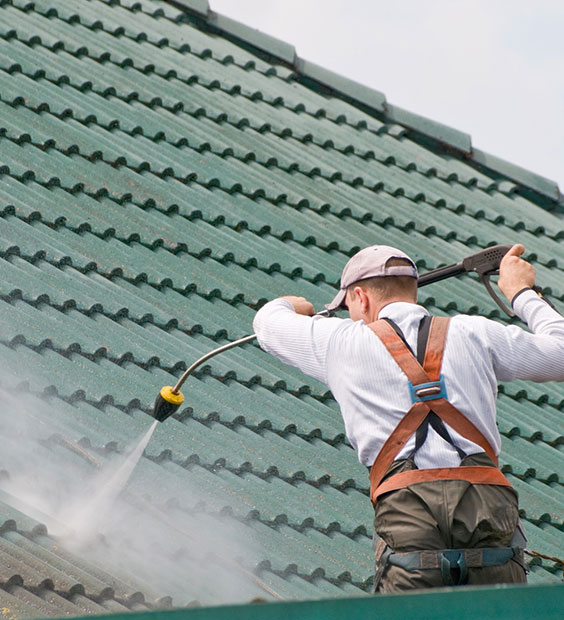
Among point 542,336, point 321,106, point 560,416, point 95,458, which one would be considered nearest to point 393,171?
point 321,106

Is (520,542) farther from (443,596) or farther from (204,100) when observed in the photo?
(204,100)

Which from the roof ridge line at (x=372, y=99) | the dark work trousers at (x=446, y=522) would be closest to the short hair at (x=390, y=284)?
the dark work trousers at (x=446, y=522)

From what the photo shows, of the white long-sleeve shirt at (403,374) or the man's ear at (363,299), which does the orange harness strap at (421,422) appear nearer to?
the white long-sleeve shirt at (403,374)

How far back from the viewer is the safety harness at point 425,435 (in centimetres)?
331

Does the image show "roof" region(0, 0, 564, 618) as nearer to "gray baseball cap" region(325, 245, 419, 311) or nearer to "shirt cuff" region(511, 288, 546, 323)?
"shirt cuff" region(511, 288, 546, 323)

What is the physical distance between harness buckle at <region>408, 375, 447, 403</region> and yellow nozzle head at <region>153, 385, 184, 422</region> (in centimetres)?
136

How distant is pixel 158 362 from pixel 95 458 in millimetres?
812

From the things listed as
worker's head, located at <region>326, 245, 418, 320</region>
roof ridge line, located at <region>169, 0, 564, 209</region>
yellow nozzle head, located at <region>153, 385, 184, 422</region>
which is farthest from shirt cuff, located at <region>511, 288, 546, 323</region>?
roof ridge line, located at <region>169, 0, 564, 209</region>

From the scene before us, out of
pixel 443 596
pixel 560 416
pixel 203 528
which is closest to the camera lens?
pixel 443 596

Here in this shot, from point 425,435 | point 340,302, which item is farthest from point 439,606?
point 340,302

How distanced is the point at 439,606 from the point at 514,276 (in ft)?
5.25

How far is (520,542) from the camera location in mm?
3490

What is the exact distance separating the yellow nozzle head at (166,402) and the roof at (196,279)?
313 millimetres

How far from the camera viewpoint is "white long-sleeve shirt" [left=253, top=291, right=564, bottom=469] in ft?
11.2
